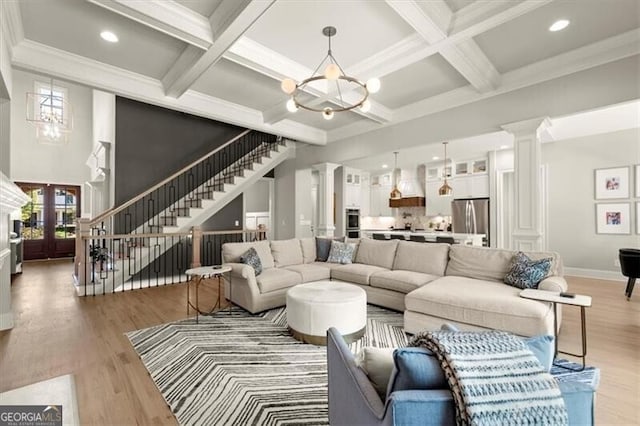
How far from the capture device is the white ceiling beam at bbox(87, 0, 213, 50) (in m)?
2.54

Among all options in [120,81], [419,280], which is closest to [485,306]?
[419,280]

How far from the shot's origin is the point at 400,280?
12.4 ft

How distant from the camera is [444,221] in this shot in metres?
8.70

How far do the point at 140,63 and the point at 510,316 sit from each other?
4.98 meters

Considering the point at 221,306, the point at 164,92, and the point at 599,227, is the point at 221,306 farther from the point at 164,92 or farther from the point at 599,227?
the point at 599,227

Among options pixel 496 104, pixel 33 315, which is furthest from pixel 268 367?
pixel 496 104

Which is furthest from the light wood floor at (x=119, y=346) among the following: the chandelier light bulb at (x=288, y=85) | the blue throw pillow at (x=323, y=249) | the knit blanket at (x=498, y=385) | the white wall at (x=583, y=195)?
the chandelier light bulb at (x=288, y=85)

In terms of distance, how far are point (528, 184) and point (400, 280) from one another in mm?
2211

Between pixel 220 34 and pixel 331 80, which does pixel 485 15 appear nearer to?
pixel 331 80

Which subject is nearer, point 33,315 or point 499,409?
point 499,409

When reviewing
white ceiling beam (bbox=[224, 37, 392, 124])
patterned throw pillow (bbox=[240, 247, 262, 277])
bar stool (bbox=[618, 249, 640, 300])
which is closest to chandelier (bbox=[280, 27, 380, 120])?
white ceiling beam (bbox=[224, 37, 392, 124])

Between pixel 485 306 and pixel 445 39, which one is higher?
pixel 445 39

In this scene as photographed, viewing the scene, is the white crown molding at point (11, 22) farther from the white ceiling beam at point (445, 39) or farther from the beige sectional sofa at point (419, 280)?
Answer: the white ceiling beam at point (445, 39)

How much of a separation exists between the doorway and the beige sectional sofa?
739 cm
